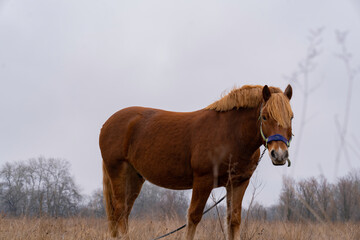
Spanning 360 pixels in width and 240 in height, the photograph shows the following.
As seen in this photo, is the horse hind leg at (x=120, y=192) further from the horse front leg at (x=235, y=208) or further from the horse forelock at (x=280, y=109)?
the horse forelock at (x=280, y=109)

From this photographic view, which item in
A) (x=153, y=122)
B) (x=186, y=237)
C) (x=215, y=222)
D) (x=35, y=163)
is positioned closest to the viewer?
(x=186, y=237)

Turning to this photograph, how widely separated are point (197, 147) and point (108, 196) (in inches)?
89.0

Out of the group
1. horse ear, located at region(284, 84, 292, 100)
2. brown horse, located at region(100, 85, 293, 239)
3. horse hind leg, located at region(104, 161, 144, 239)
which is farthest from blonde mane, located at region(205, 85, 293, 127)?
horse hind leg, located at region(104, 161, 144, 239)

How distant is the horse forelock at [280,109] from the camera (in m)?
3.80

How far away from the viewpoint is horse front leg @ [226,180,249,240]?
4387 mm

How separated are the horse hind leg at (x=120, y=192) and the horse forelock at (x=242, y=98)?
204cm

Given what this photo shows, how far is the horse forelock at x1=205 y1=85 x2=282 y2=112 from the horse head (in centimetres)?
24

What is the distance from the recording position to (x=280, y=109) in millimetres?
3852

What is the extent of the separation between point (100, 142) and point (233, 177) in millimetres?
2781

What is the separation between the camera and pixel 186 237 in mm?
4180

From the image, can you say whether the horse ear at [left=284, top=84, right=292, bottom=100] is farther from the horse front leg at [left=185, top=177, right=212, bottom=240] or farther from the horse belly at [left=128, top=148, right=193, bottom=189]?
the horse belly at [left=128, top=148, right=193, bottom=189]

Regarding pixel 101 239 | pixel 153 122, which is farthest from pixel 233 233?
pixel 153 122

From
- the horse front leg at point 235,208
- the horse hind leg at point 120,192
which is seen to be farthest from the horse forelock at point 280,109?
the horse hind leg at point 120,192

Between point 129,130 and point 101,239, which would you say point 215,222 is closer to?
point 101,239
